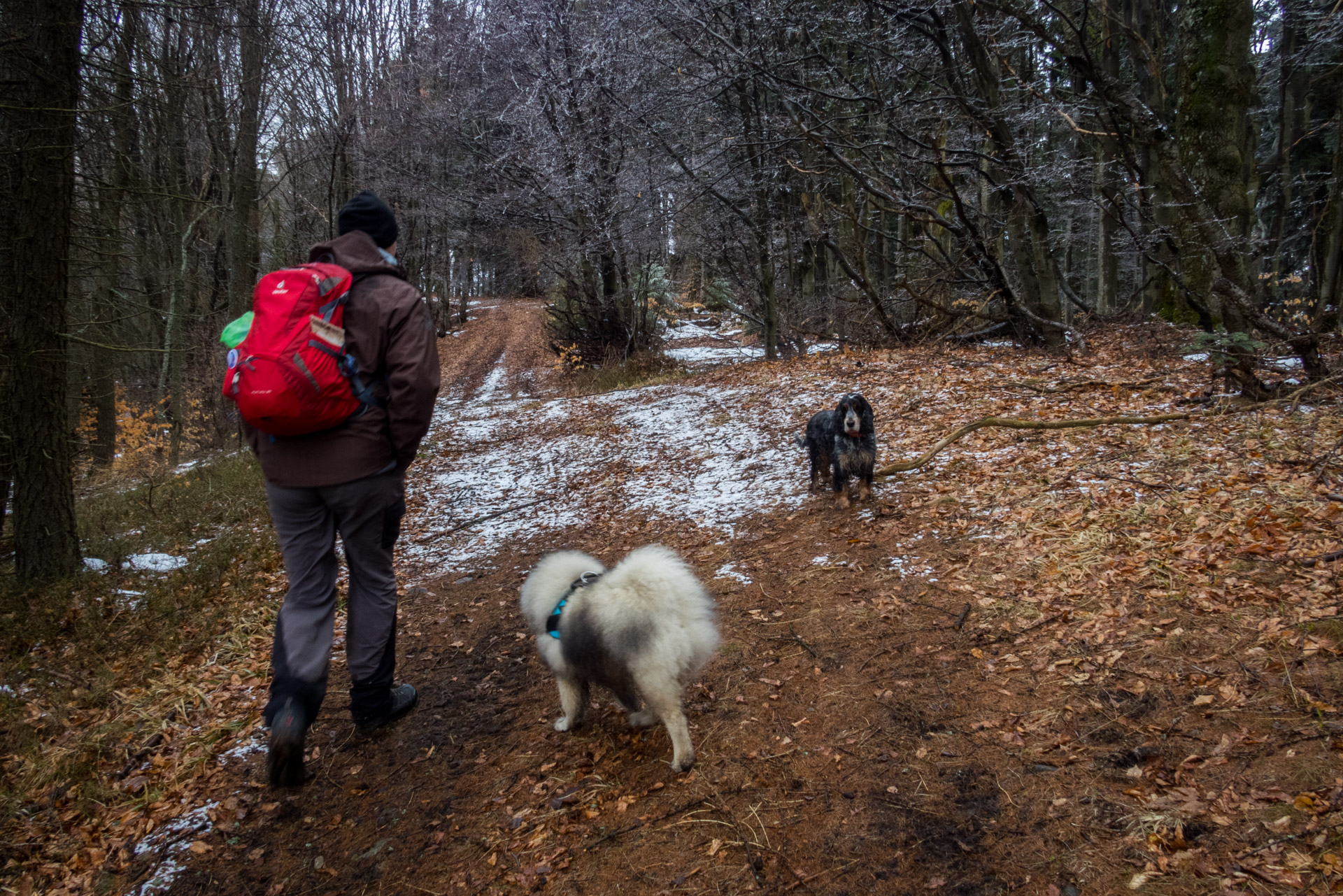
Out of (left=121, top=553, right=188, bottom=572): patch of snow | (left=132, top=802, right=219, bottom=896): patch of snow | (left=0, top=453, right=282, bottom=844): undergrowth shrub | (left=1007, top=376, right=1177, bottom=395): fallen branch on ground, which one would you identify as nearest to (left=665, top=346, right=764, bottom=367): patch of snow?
(left=1007, top=376, right=1177, bottom=395): fallen branch on ground

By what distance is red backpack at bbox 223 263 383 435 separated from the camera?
291cm

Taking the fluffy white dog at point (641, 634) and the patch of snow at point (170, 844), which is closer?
the patch of snow at point (170, 844)

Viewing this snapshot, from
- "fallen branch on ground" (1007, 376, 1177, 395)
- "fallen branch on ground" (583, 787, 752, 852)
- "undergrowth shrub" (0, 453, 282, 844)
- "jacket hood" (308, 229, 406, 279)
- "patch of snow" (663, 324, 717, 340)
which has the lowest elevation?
"fallen branch on ground" (583, 787, 752, 852)

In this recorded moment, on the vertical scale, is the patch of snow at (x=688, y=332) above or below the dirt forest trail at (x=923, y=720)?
above

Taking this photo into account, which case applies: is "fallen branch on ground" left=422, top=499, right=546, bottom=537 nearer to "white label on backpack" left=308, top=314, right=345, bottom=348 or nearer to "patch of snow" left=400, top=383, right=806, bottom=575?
"patch of snow" left=400, top=383, right=806, bottom=575

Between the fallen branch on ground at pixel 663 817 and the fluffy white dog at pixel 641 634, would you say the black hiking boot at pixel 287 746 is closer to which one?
the fluffy white dog at pixel 641 634

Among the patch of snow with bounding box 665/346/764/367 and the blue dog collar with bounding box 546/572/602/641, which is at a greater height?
the patch of snow with bounding box 665/346/764/367

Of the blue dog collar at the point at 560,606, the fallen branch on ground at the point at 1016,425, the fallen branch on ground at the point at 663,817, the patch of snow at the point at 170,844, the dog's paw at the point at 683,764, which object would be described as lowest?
the patch of snow at the point at 170,844

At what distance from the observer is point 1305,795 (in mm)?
2426

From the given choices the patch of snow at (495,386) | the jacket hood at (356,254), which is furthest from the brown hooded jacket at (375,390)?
the patch of snow at (495,386)

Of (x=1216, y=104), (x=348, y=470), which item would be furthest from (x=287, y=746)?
(x=1216, y=104)

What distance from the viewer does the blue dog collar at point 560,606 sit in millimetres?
3508

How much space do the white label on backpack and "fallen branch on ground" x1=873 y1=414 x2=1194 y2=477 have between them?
5.11 m

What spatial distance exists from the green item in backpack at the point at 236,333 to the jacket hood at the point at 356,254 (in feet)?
1.46
